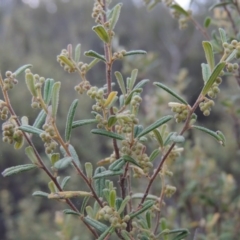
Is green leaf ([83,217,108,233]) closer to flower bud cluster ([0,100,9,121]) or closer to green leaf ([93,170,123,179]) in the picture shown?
green leaf ([93,170,123,179])

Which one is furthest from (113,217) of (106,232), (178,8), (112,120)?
(178,8)

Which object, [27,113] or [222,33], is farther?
[27,113]

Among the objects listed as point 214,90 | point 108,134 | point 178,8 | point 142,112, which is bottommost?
point 142,112

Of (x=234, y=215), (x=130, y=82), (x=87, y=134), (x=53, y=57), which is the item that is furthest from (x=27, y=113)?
A: (x=130, y=82)

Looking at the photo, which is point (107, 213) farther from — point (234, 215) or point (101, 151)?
point (101, 151)

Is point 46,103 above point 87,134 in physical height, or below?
above

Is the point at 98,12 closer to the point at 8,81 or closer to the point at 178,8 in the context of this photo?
the point at 8,81

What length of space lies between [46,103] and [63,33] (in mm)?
8709

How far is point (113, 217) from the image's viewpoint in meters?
0.56

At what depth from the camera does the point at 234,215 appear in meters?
1.60

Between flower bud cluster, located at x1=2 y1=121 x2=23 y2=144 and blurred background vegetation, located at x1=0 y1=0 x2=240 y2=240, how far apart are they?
1.05ft

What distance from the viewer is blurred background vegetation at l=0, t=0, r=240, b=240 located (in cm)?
154

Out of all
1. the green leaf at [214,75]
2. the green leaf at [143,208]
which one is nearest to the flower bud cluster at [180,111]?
the green leaf at [214,75]

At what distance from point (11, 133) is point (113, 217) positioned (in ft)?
0.63
